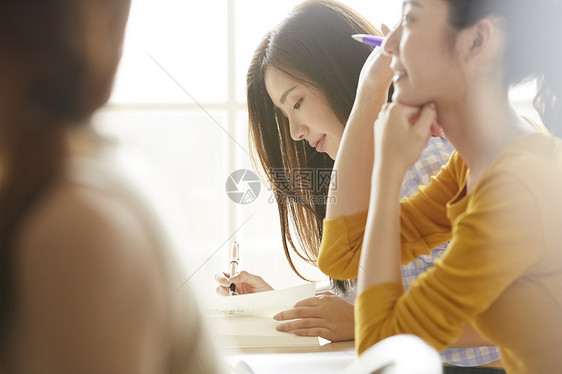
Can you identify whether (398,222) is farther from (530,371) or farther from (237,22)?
(237,22)

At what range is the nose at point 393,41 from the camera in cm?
41

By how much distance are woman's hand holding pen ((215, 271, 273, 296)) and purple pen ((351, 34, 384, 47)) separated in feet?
0.63

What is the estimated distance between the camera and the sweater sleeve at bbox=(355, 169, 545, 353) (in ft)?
1.16

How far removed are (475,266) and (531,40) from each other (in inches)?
5.7

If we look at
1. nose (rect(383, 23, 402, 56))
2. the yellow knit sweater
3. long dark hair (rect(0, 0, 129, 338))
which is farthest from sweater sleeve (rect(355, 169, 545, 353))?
long dark hair (rect(0, 0, 129, 338))

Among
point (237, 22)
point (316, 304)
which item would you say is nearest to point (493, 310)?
point (316, 304)

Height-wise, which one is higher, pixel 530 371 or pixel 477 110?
pixel 477 110

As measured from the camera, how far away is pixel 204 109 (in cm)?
49

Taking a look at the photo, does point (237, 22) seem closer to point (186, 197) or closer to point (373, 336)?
point (186, 197)

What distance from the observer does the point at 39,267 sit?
295mm

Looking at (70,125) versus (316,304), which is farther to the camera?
(316,304)

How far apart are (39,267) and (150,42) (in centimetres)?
25

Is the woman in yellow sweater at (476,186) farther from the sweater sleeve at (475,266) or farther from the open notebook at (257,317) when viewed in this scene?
the open notebook at (257,317)

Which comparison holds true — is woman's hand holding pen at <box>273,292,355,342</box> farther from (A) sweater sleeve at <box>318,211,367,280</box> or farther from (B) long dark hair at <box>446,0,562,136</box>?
(B) long dark hair at <box>446,0,562,136</box>
